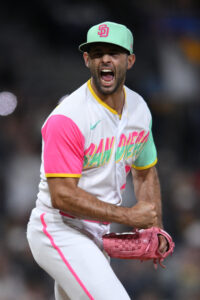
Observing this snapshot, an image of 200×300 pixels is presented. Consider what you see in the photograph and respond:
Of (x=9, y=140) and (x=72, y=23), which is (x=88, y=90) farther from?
(x=72, y=23)

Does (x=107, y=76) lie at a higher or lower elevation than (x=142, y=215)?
higher

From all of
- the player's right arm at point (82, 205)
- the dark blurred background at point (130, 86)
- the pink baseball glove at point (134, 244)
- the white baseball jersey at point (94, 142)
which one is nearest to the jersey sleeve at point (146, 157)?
the white baseball jersey at point (94, 142)

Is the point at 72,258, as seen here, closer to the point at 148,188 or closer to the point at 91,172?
the point at 91,172

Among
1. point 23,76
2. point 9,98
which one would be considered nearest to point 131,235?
point 9,98

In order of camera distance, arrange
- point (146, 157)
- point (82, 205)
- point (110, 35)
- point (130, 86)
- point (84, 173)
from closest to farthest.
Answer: point (82, 205), point (110, 35), point (84, 173), point (146, 157), point (130, 86)

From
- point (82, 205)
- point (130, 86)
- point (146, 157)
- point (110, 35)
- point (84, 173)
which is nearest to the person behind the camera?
point (82, 205)

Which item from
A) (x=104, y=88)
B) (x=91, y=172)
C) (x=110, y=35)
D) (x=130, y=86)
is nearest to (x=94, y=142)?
(x=91, y=172)

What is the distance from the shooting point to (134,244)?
268 centimetres

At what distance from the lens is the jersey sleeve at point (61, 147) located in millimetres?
2443

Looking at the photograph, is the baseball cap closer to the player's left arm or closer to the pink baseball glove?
the player's left arm

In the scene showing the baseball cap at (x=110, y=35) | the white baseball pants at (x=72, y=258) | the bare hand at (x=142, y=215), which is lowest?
the white baseball pants at (x=72, y=258)

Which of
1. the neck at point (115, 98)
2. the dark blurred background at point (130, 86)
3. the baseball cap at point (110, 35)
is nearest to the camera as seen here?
the baseball cap at point (110, 35)

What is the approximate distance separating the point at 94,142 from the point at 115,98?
0.30 metres

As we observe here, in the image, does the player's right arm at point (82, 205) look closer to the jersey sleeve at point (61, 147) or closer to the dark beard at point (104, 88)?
the jersey sleeve at point (61, 147)
